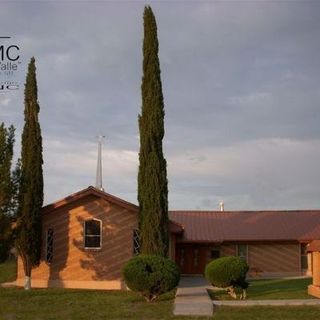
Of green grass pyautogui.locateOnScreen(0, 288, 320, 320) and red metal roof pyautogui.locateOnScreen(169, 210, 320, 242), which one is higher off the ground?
red metal roof pyautogui.locateOnScreen(169, 210, 320, 242)

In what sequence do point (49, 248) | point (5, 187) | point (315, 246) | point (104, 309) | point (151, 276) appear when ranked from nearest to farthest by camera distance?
1. point (104, 309)
2. point (151, 276)
3. point (5, 187)
4. point (315, 246)
5. point (49, 248)

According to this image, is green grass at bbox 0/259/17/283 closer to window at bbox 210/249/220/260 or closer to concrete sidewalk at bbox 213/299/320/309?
window at bbox 210/249/220/260

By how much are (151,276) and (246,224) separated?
20483 millimetres

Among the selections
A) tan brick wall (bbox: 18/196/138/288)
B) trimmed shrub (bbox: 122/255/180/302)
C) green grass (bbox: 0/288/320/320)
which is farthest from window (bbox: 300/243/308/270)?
trimmed shrub (bbox: 122/255/180/302)

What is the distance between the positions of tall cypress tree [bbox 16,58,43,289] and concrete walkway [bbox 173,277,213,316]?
676cm

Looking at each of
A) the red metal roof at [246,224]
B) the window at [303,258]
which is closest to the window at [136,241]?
the red metal roof at [246,224]

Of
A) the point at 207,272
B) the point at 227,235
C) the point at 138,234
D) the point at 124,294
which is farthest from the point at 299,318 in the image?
the point at 227,235

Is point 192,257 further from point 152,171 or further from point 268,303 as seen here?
point 268,303

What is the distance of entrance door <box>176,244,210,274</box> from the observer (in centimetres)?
3712

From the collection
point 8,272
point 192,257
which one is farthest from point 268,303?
point 8,272

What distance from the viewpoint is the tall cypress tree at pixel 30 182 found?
25.6 m

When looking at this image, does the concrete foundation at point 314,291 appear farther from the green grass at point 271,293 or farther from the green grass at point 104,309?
the green grass at point 104,309

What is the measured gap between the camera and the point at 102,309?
1853 centimetres

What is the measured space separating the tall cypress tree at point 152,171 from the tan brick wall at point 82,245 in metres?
2.75
